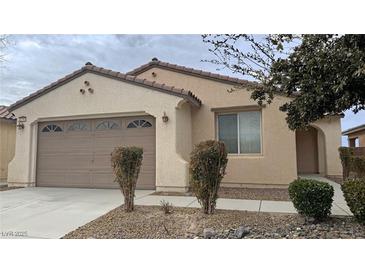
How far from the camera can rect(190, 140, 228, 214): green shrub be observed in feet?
20.6

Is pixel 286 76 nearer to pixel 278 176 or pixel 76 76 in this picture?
pixel 278 176

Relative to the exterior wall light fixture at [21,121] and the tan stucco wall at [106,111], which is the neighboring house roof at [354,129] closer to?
the tan stucco wall at [106,111]

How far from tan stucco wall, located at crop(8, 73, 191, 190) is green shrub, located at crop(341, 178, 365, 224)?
561cm

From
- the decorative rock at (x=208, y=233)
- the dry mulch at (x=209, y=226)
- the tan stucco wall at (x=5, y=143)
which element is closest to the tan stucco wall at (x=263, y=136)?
the dry mulch at (x=209, y=226)

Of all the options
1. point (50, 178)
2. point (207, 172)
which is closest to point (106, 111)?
point (50, 178)

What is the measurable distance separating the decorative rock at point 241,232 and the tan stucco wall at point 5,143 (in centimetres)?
1437

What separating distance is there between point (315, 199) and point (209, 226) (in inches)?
92.4

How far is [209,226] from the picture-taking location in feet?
18.6

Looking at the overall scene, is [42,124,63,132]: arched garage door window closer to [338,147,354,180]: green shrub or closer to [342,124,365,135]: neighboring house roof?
[338,147,354,180]: green shrub

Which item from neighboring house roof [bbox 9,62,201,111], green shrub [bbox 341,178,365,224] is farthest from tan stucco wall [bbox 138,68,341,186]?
green shrub [bbox 341,178,365,224]

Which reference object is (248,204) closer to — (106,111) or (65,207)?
(65,207)

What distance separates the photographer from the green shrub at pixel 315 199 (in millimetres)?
5590
